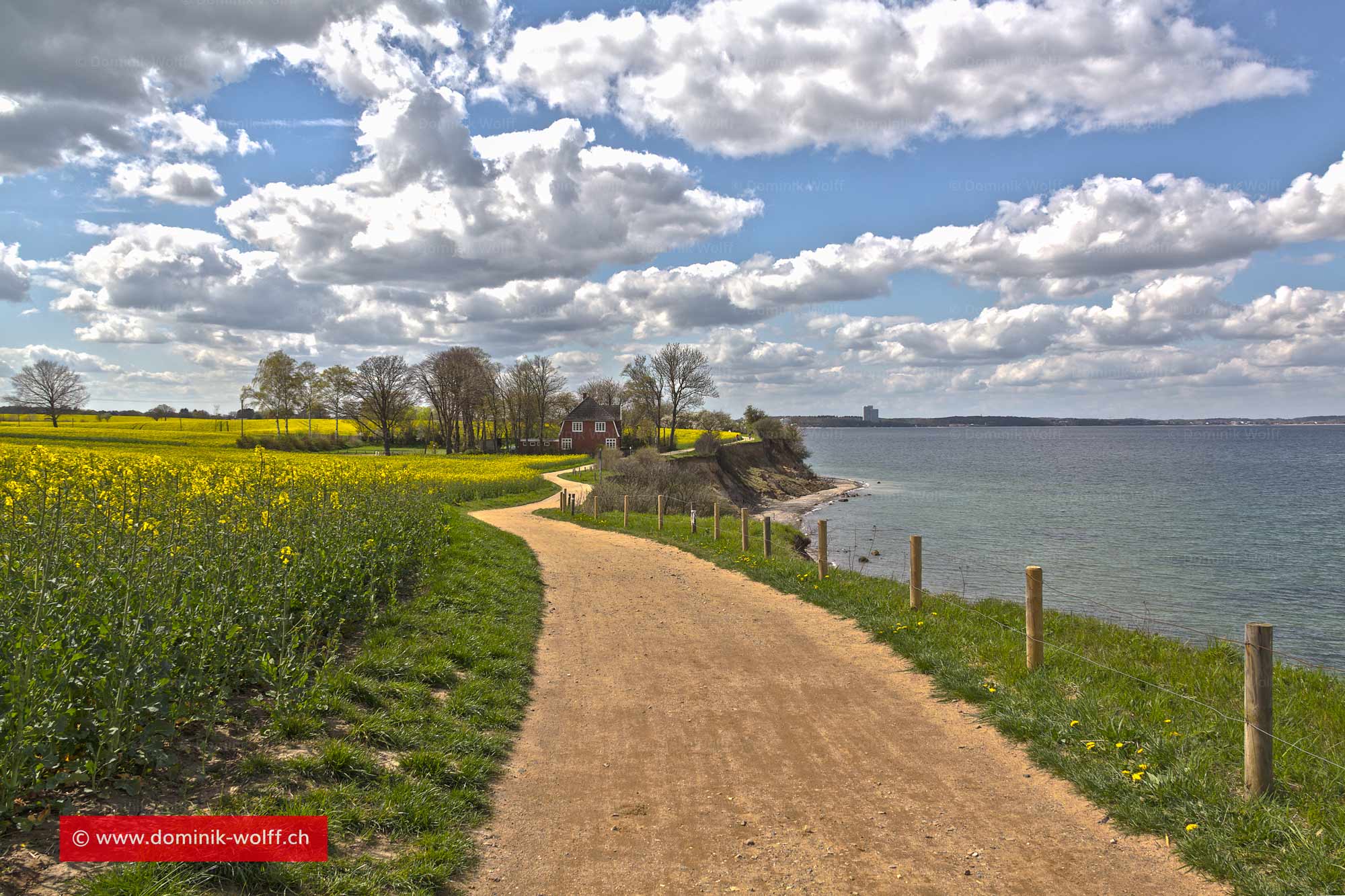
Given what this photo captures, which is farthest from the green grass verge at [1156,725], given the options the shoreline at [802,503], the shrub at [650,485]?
the shoreline at [802,503]

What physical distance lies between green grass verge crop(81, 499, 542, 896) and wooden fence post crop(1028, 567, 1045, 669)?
5.57 metres

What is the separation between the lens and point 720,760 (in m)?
6.64

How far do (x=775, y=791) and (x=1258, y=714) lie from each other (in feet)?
11.7

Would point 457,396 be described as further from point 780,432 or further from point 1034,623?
point 1034,623

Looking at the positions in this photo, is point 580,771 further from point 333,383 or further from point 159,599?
point 333,383

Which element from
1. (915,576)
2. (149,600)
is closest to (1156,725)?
(915,576)

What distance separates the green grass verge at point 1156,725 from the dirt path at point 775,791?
28 cm

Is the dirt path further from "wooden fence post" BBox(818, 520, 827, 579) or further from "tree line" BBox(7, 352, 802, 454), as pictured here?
"tree line" BBox(7, 352, 802, 454)

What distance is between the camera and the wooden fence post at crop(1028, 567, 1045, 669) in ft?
27.7

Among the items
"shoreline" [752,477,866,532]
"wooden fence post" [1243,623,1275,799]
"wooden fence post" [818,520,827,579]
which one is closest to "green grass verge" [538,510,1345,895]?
"wooden fence post" [1243,623,1275,799]

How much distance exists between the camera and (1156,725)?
6.60 meters

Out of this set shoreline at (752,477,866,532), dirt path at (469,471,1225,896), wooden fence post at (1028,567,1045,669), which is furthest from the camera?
shoreline at (752,477,866,532)

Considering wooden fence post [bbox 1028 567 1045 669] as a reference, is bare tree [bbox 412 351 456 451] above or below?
above

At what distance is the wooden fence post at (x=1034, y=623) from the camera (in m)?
Answer: 8.44
